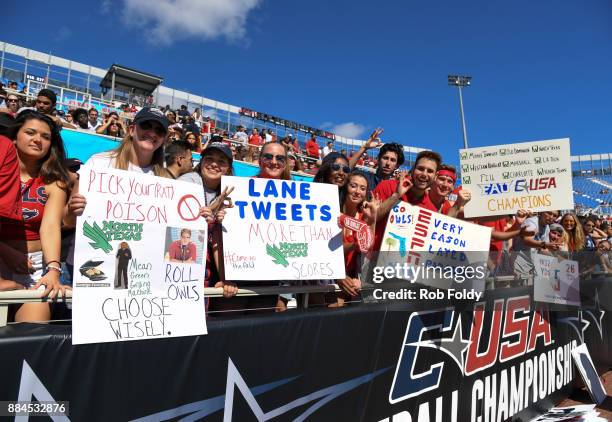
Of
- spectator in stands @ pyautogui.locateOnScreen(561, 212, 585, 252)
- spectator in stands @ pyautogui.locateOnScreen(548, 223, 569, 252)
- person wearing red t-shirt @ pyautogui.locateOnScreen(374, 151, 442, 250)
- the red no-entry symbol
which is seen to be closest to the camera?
the red no-entry symbol

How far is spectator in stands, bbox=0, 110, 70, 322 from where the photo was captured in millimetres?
1955

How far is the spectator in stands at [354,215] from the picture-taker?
117 inches

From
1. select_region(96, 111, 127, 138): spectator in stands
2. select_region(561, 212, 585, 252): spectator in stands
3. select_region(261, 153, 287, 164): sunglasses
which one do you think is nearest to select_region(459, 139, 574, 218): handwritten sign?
select_region(261, 153, 287, 164): sunglasses

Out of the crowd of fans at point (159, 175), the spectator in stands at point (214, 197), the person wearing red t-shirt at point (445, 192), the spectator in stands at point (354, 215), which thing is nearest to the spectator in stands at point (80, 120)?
the crowd of fans at point (159, 175)

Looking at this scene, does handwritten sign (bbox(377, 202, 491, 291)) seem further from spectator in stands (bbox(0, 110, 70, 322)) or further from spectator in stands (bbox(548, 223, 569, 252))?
spectator in stands (bbox(548, 223, 569, 252))

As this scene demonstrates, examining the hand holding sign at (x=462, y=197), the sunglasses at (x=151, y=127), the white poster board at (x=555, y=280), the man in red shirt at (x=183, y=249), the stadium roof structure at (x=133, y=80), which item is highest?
the stadium roof structure at (x=133, y=80)

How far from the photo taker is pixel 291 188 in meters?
2.81

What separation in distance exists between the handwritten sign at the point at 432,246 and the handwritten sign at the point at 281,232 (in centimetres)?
48

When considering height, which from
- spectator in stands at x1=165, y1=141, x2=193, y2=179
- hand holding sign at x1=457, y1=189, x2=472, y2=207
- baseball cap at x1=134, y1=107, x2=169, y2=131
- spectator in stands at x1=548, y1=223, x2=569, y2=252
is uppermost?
spectator in stands at x1=165, y1=141, x2=193, y2=179

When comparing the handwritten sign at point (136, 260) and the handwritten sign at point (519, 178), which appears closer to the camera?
the handwritten sign at point (136, 260)

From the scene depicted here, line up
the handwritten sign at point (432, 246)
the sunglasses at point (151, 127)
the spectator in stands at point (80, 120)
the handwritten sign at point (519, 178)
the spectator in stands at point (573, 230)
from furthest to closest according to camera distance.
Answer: the spectator in stands at point (80, 120), the spectator in stands at point (573, 230), the handwritten sign at point (519, 178), the handwritten sign at point (432, 246), the sunglasses at point (151, 127)

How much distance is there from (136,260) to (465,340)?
280 cm

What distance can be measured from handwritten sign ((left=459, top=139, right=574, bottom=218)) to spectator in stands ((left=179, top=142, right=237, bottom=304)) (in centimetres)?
262

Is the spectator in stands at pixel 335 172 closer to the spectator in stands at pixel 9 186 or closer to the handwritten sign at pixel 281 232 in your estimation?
the handwritten sign at pixel 281 232
